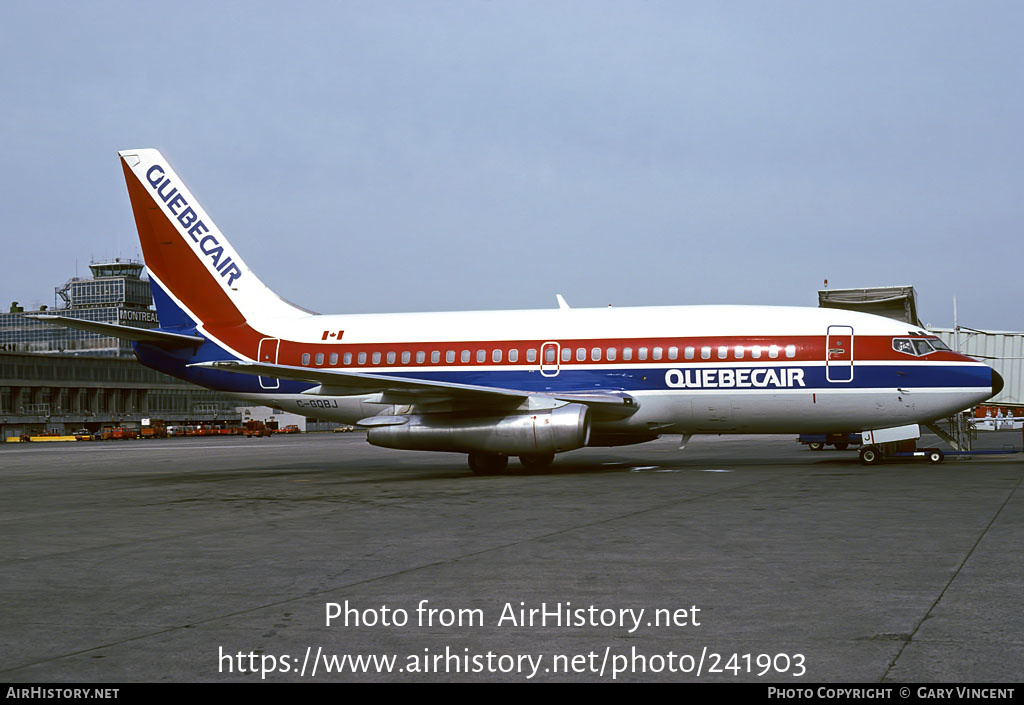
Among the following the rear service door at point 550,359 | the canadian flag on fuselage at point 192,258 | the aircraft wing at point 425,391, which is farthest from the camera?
the canadian flag on fuselage at point 192,258

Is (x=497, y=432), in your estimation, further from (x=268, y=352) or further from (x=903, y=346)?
(x=903, y=346)

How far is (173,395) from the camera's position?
149875 millimetres

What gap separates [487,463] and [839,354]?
8.94 metres

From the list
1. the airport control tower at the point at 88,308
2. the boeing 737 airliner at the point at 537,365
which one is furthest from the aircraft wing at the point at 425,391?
the airport control tower at the point at 88,308

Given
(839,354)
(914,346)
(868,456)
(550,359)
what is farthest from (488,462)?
(914,346)

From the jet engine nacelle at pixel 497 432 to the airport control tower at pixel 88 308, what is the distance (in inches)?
5837

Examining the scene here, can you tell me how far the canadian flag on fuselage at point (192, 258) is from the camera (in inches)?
1094

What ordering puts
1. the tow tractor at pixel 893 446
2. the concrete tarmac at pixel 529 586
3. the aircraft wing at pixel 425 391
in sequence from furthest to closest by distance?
1. the tow tractor at pixel 893 446
2. the aircraft wing at pixel 425 391
3. the concrete tarmac at pixel 529 586

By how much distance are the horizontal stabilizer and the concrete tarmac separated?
212 inches

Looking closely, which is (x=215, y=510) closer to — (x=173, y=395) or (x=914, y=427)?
(x=914, y=427)

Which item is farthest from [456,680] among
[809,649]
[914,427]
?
[914,427]

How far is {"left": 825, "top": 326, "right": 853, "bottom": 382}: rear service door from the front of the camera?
2283cm

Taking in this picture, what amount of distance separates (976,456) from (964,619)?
72.9 feet

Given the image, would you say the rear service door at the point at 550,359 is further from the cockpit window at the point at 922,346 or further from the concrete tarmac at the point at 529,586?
the cockpit window at the point at 922,346
